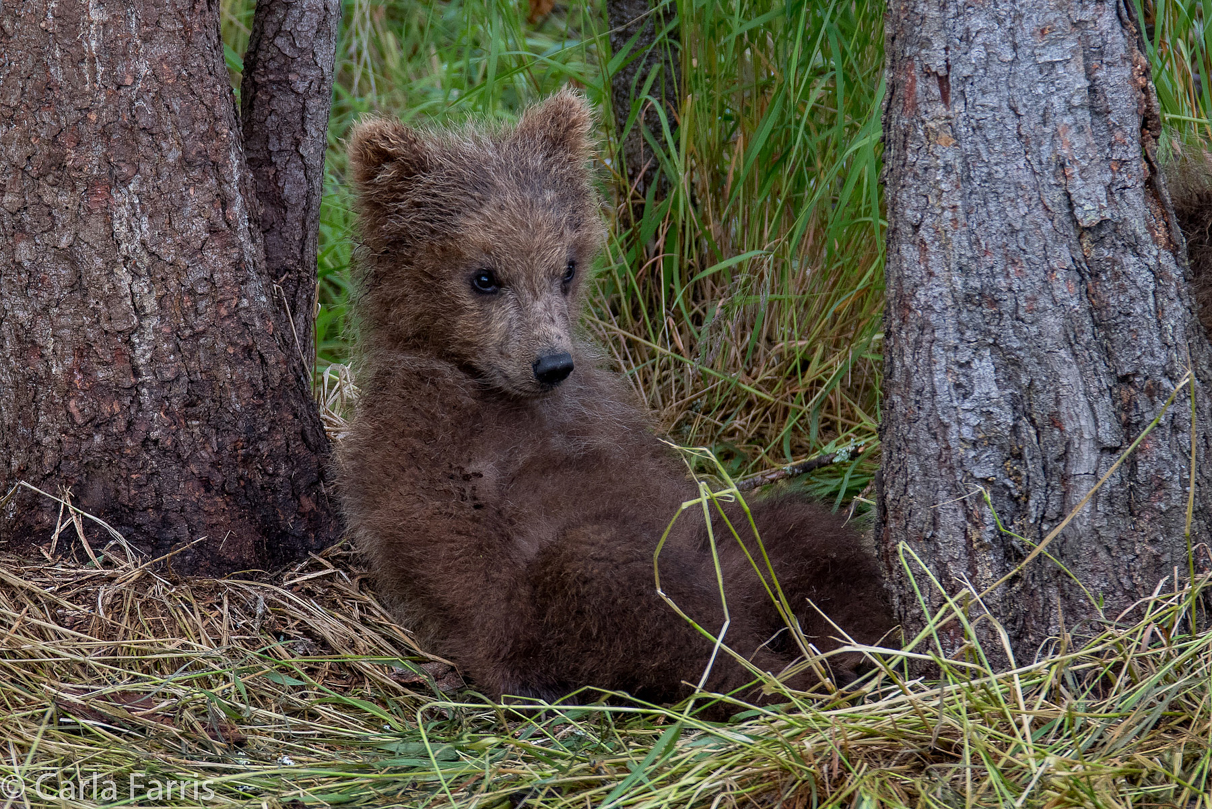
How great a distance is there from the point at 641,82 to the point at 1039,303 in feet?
7.77

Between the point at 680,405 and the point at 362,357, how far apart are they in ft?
4.19

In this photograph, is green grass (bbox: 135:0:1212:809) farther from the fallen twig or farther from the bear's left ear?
the bear's left ear

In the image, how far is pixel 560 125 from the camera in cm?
323

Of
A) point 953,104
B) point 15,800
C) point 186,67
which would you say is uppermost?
point 186,67

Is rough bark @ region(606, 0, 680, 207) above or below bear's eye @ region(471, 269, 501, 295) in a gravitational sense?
above

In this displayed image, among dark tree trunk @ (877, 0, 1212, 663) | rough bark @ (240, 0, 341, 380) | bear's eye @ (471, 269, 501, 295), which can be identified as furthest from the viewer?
rough bark @ (240, 0, 341, 380)

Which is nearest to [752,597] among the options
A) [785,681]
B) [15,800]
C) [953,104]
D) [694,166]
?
[785,681]

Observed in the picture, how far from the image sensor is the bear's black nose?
2840 millimetres

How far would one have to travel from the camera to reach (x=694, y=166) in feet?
12.8

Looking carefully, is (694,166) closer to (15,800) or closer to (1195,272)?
(1195,272)

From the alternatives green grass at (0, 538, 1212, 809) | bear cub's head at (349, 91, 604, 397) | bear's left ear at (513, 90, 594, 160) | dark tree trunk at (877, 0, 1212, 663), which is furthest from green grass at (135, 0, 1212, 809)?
bear cub's head at (349, 91, 604, 397)

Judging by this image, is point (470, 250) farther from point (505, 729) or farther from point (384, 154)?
point (505, 729)

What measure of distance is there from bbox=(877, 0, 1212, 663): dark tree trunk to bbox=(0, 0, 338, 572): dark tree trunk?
1650 mm

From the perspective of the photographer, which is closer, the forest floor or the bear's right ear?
the forest floor
